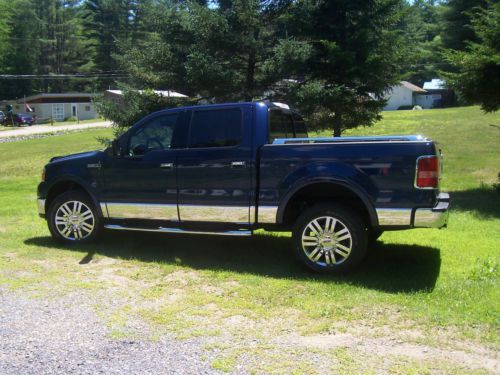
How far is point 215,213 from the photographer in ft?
20.8

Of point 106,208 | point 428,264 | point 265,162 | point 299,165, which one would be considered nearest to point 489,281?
point 428,264

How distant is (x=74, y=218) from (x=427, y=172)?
478cm

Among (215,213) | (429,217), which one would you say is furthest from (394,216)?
(215,213)

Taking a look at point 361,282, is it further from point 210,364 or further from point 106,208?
point 106,208

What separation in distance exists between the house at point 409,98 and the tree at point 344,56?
176ft

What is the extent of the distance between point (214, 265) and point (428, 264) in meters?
2.56

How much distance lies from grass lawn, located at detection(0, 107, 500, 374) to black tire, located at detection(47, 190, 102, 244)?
0.20 meters

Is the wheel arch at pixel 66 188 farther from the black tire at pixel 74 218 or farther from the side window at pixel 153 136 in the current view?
the side window at pixel 153 136

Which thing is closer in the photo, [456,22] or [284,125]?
[284,125]

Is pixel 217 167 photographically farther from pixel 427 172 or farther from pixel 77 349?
pixel 77 349

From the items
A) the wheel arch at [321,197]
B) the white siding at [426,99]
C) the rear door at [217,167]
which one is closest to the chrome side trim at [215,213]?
the rear door at [217,167]

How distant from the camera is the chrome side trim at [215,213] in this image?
6221 millimetres

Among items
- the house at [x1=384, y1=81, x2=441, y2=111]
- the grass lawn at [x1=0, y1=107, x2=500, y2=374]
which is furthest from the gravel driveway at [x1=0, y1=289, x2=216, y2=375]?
the house at [x1=384, y1=81, x2=441, y2=111]

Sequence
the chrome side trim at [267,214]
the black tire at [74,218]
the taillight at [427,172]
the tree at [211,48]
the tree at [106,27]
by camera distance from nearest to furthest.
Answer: the taillight at [427,172], the chrome side trim at [267,214], the black tire at [74,218], the tree at [211,48], the tree at [106,27]
